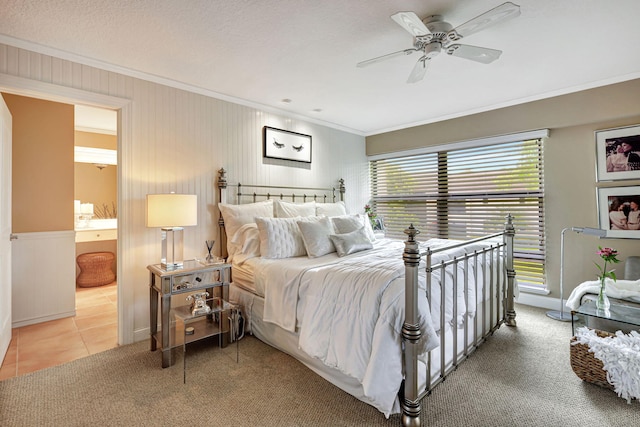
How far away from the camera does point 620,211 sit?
3.25 metres

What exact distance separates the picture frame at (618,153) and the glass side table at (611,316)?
1411 mm

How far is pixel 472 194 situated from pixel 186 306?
3.80 m

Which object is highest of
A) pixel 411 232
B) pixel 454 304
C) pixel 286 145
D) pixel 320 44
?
pixel 320 44

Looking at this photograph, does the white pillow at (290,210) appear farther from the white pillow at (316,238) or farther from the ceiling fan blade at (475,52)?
the ceiling fan blade at (475,52)

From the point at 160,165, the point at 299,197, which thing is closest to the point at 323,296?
the point at 160,165

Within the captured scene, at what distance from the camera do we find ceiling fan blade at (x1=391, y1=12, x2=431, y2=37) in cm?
178

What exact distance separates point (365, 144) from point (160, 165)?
354 cm

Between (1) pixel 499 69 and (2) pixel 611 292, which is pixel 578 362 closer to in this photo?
(2) pixel 611 292

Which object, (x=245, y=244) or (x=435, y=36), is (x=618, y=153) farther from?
(x=245, y=244)

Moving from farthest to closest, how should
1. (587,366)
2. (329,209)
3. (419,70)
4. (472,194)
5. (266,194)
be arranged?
(472,194) < (329,209) < (266,194) < (419,70) < (587,366)

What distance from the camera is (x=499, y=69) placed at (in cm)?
299

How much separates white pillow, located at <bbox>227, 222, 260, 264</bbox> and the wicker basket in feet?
8.60

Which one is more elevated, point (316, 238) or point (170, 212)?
point (170, 212)

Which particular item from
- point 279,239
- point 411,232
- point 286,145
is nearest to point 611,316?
point 411,232
